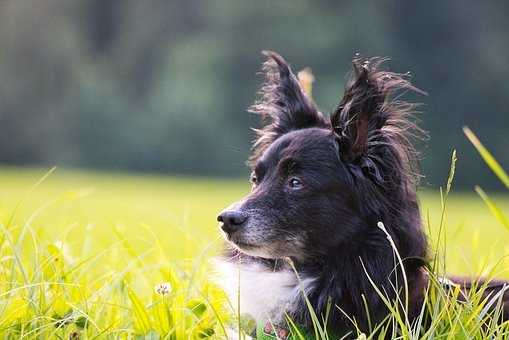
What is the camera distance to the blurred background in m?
31.7

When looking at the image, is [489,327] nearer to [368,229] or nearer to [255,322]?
[368,229]

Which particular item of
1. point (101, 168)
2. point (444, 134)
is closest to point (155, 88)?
point (101, 168)

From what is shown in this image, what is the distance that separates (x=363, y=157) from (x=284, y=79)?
0.79 metres

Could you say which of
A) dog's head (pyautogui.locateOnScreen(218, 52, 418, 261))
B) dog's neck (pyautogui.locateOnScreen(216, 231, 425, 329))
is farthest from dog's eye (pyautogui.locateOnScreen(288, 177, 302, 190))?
dog's neck (pyautogui.locateOnScreen(216, 231, 425, 329))

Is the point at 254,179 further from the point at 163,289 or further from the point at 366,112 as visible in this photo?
the point at 163,289

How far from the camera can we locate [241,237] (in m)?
3.59

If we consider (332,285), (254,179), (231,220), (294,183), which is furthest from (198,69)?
(332,285)

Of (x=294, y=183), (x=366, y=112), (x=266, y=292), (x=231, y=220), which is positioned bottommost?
(x=266, y=292)

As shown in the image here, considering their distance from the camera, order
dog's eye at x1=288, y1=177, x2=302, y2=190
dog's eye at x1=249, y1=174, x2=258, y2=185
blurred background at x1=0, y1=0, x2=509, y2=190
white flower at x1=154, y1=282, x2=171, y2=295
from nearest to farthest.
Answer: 1. white flower at x1=154, y1=282, x2=171, y2=295
2. dog's eye at x1=288, y1=177, x2=302, y2=190
3. dog's eye at x1=249, y1=174, x2=258, y2=185
4. blurred background at x1=0, y1=0, x2=509, y2=190

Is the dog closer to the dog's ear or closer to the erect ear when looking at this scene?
the erect ear

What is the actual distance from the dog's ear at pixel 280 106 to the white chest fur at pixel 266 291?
0.77m

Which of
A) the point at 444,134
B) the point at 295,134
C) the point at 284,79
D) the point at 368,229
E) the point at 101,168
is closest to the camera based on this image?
the point at 368,229

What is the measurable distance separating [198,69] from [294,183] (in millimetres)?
32512

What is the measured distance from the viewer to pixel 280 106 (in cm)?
420
